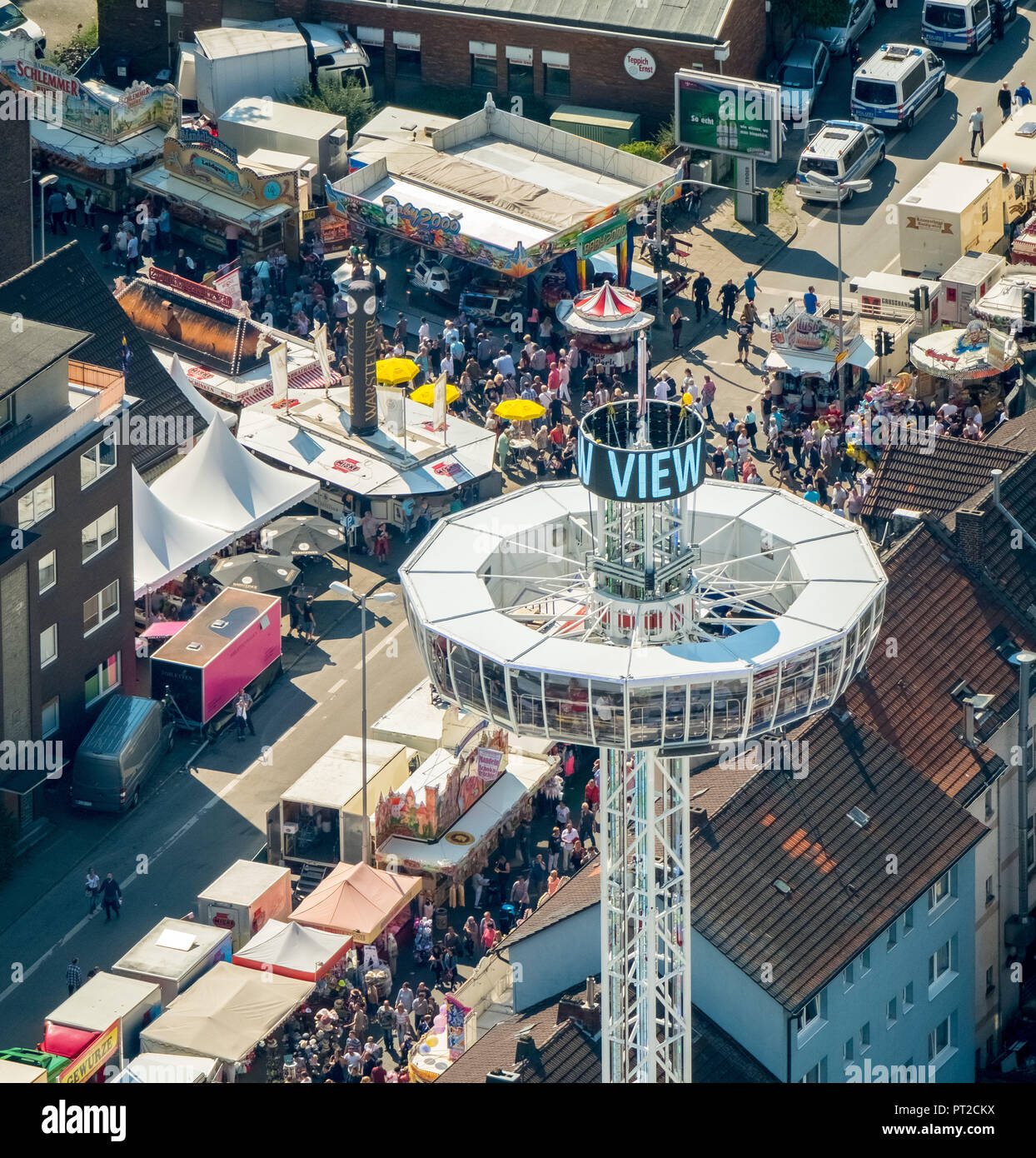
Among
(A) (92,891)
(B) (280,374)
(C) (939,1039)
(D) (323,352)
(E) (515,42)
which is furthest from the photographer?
(E) (515,42)

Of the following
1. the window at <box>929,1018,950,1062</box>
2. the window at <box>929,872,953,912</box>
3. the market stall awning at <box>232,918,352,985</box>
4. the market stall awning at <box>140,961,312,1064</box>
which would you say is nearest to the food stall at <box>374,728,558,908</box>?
the market stall awning at <box>232,918,352,985</box>

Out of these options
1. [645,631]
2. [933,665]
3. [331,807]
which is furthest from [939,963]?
[645,631]

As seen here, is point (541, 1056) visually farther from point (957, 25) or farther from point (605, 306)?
point (957, 25)

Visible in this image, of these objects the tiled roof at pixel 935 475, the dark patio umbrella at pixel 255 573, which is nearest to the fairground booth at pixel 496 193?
the dark patio umbrella at pixel 255 573

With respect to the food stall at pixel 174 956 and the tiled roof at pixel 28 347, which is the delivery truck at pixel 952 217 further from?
the food stall at pixel 174 956
